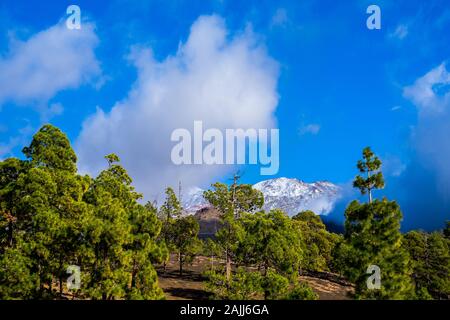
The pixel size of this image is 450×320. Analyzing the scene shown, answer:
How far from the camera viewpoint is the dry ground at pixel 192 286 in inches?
1418

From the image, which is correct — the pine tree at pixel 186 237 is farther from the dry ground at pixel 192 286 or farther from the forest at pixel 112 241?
the forest at pixel 112 241

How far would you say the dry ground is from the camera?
36028 millimetres

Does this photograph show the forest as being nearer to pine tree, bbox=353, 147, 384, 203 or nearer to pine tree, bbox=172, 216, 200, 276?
pine tree, bbox=353, 147, 384, 203

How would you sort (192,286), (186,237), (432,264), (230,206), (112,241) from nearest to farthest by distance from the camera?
(112,241) → (230,206) → (192,286) → (186,237) → (432,264)

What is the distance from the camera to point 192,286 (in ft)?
132

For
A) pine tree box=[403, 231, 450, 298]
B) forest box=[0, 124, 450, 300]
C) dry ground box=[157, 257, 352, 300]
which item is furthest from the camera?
pine tree box=[403, 231, 450, 298]

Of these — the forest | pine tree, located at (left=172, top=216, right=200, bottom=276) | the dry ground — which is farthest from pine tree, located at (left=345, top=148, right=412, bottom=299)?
pine tree, located at (left=172, top=216, right=200, bottom=276)

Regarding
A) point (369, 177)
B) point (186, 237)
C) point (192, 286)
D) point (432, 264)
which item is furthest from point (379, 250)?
point (432, 264)

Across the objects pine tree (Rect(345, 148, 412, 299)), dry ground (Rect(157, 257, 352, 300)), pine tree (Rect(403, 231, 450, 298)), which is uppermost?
pine tree (Rect(345, 148, 412, 299))

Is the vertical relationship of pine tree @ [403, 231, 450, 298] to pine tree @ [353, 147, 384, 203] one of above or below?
below

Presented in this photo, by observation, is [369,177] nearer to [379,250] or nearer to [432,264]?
[379,250]

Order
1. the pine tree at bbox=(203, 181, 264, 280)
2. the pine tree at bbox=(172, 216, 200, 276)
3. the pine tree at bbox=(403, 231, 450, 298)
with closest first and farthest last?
the pine tree at bbox=(203, 181, 264, 280)
the pine tree at bbox=(403, 231, 450, 298)
the pine tree at bbox=(172, 216, 200, 276)

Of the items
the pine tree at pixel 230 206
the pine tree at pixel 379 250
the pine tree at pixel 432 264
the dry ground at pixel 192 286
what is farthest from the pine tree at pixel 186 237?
the pine tree at pixel 379 250
